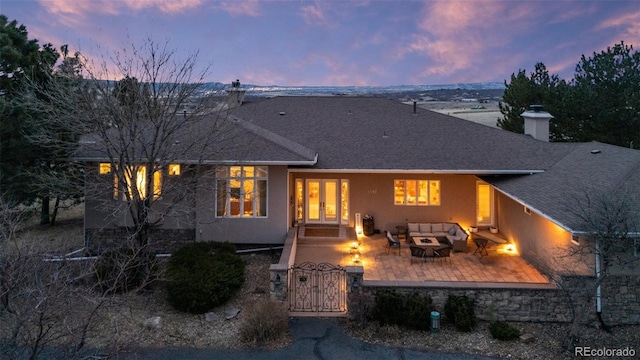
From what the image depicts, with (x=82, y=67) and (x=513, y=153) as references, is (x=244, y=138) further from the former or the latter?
(x=513, y=153)

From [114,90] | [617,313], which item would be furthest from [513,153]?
[114,90]

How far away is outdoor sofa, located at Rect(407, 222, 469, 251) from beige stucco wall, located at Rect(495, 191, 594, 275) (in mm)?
1823

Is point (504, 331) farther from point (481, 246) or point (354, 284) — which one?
point (481, 246)

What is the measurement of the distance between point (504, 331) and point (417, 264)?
13.1ft

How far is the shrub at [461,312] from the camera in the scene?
32.9 feet

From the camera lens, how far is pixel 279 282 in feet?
35.5

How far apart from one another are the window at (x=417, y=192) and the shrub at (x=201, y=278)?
7.96 metres

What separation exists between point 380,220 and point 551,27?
19213 millimetres

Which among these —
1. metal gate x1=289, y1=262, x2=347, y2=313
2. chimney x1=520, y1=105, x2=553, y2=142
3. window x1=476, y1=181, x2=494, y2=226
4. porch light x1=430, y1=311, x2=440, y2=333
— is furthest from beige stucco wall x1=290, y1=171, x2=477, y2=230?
porch light x1=430, y1=311, x2=440, y2=333

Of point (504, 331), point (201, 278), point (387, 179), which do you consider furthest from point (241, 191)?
point (504, 331)

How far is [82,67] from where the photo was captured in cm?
1306

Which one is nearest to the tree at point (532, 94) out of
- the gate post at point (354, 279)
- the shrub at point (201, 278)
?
the gate post at point (354, 279)

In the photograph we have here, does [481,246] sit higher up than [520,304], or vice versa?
[481,246]

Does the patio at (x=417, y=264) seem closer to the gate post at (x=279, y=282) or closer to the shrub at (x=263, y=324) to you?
the gate post at (x=279, y=282)
